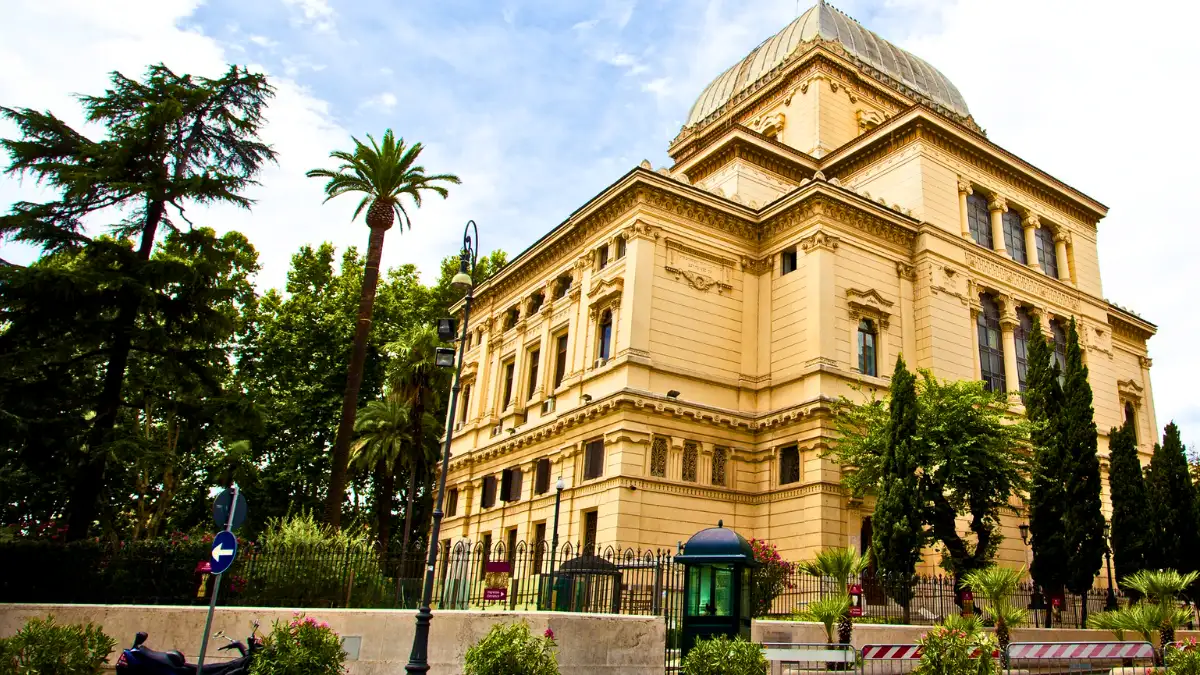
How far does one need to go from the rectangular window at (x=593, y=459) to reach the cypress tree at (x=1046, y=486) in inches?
488

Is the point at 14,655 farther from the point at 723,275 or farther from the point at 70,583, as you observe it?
the point at 723,275

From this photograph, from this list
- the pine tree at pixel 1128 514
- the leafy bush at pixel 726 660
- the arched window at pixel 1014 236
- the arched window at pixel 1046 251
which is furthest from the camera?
the arched window at pixel 1046 251

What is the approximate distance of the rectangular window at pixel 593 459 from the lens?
2778 cm

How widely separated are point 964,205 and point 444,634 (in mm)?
28450

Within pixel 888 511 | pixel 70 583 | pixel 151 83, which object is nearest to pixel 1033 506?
pixel 888 511

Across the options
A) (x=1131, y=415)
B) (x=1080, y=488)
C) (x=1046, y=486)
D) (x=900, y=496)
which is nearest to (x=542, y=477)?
(x=900, y=496)

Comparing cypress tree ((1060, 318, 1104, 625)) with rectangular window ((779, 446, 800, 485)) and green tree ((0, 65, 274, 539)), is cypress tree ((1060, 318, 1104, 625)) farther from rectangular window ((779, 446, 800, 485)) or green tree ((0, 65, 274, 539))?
green tree ((0, 65, 274, 539))

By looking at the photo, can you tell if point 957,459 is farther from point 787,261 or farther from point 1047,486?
point 787,261

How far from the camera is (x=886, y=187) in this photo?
3428 cm

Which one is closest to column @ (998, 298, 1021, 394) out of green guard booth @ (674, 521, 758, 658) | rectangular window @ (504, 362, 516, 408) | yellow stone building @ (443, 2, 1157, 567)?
yellow stone building @ (443, 2, 1157, 567)

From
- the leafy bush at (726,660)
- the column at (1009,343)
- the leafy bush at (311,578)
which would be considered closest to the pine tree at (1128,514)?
the column at (1009,343)

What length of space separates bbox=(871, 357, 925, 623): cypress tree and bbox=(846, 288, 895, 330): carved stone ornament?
6621 mm

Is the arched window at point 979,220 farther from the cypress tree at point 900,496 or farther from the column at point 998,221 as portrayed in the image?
the cypress tree at point 900,496

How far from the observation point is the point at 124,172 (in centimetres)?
1902
